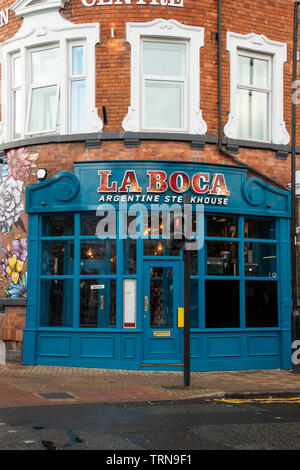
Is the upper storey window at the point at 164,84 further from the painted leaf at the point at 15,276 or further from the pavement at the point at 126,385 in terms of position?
the pavement at the point at 126,385

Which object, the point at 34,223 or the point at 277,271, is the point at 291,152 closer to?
the point at 277,271

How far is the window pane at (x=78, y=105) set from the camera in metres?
14.8

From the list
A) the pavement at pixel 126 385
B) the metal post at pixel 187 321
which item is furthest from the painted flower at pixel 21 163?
the metal post at pixel 187 321

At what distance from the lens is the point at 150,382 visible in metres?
12.2

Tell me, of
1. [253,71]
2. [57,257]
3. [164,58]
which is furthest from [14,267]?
[253,71]

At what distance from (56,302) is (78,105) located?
457cm

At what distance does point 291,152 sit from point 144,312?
516 centimetres

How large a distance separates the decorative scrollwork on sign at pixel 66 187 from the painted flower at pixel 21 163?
931 millimetres

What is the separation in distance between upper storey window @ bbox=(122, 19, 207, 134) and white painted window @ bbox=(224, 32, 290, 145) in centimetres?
116

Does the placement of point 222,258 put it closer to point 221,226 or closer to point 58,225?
point 221,226

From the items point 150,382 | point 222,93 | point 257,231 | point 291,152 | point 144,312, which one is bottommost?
point 150,382

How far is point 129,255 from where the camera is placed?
1416 cm
